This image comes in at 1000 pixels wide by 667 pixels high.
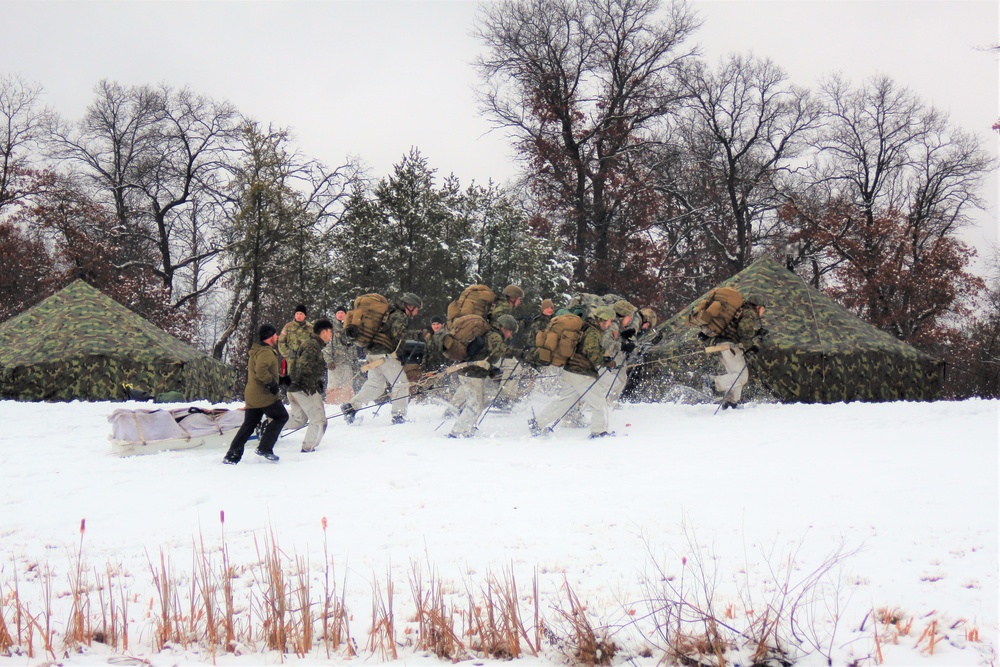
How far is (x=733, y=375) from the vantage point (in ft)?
39.7

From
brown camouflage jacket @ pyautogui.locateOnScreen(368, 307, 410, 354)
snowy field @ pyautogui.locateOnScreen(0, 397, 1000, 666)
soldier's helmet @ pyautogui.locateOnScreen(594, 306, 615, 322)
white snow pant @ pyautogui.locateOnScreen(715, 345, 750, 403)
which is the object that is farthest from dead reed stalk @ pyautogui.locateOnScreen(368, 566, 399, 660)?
white snow pant @ pyautogui.locateOnScreen(715, 345, 750, 403)

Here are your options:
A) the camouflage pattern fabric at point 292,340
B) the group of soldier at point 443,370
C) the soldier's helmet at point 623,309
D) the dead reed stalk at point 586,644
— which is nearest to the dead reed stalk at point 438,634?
the dead reed stalk at point 586,644

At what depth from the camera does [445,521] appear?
20.6 ft

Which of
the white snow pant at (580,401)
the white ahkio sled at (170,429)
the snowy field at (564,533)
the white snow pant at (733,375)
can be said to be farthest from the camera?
the white snow pant at (733,375)

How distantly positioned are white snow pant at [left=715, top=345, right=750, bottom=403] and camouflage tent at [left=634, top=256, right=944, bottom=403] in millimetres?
1165

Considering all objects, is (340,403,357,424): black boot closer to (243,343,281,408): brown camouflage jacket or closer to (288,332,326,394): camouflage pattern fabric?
(288,332,326,394): camouflage pattern fabric

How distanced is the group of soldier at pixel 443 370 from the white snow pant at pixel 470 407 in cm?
1

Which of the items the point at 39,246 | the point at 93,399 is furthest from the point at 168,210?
the point at 93,399

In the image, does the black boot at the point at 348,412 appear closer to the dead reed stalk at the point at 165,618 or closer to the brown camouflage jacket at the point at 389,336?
the brown camouflage jacket at the point at 389,336

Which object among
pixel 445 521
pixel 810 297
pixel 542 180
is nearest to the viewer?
pixel 445 521

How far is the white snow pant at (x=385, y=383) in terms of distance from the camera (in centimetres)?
1143

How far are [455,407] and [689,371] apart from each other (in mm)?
4296

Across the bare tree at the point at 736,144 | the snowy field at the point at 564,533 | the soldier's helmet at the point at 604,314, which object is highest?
the bare tree at the point at 736,144

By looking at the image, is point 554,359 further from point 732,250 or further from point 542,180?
point 732,250
